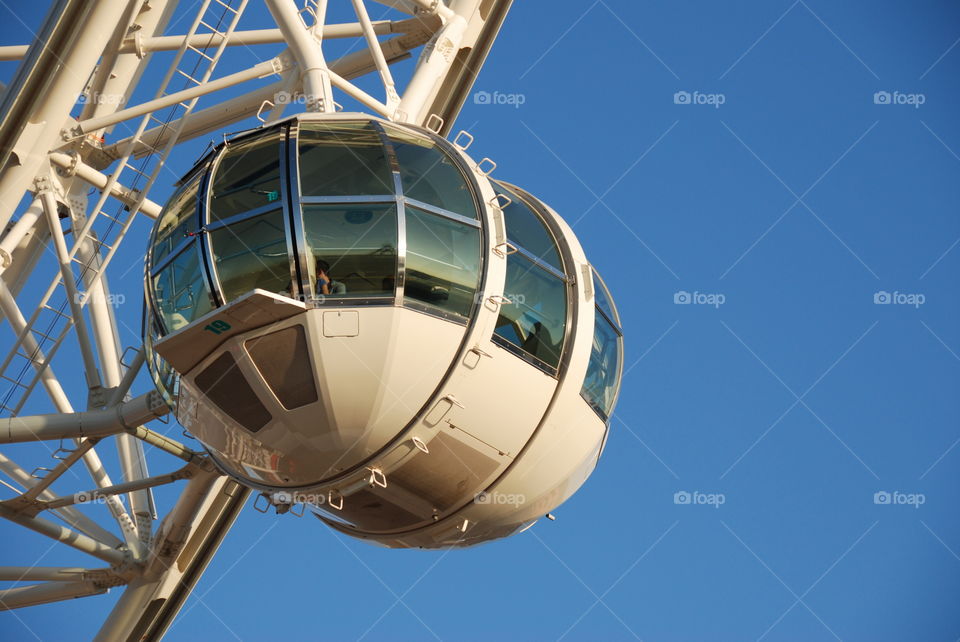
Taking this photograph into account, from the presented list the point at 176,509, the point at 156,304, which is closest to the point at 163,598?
the point at 176,509

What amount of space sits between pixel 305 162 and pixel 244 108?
5.68m

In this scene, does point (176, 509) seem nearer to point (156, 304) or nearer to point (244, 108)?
point (244, 108)

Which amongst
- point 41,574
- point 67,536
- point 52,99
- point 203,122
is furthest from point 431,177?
point 41,574

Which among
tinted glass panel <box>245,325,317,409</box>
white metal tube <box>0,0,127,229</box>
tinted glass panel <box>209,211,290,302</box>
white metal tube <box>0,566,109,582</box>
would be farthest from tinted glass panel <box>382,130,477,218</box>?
white metal tube <box>0,566,109,582</box>

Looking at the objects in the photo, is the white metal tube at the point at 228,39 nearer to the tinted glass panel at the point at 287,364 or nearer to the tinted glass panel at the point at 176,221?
the tinted glass panel at the point at 176,221

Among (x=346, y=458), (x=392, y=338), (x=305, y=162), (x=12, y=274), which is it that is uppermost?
(x=305, y=162)

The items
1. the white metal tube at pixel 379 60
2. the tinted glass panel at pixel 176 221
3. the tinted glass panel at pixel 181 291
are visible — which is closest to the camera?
the tinted glass panel at pixel 181 291

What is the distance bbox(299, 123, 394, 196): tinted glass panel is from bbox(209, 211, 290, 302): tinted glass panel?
0.36m

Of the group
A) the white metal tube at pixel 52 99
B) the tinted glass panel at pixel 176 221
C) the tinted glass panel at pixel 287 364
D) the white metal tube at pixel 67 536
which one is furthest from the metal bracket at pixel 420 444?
the white metal tube at pixel 67 536

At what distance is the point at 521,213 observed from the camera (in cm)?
1020

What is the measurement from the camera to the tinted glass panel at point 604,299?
10.5 metres

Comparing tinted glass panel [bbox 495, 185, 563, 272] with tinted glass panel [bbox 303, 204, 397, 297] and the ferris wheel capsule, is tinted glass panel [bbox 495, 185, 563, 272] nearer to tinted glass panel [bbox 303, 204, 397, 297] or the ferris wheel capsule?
the ferris wheel capsule


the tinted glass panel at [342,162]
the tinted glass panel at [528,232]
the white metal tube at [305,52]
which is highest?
the white metal tube at [305,52]

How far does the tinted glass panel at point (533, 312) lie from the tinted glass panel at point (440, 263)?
315 millimetres
